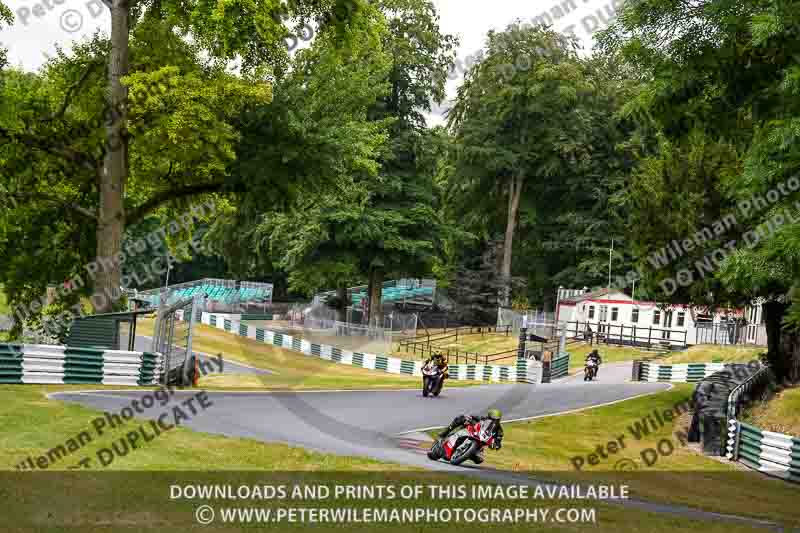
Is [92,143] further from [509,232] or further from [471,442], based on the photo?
[509,232]

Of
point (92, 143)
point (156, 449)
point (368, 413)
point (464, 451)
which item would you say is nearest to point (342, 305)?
point (92, 143)

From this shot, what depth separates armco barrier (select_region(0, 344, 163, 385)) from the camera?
20.4m

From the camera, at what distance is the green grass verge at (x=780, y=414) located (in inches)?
935

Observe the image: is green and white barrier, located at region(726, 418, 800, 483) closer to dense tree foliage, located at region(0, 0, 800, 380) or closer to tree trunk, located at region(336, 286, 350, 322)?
dense tree foliage, located at region(0, 0, 800, 380)

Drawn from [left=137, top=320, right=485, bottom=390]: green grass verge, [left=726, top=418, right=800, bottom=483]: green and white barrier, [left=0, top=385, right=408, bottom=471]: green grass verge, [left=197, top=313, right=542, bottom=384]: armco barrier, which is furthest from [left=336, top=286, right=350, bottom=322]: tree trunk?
[left=0, top=385, right=408, bottom=471]: green grass verge

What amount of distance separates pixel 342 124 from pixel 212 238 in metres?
37.5

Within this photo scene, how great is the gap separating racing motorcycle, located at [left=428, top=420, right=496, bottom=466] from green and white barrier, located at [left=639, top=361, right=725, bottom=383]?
1138 inches

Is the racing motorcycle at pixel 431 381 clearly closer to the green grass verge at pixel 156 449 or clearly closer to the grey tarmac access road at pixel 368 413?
the grey tarmac access road at pixel 368 413

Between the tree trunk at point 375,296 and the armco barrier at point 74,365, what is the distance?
35.8 m

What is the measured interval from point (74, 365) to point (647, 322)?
137 ft

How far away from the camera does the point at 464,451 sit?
601 inches

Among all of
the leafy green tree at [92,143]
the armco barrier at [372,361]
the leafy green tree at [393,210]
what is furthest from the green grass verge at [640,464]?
the leafy green tree at [393,210]

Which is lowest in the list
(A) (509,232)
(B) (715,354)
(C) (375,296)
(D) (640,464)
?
(D) (640,464)

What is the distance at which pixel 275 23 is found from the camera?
22797 millimetres
